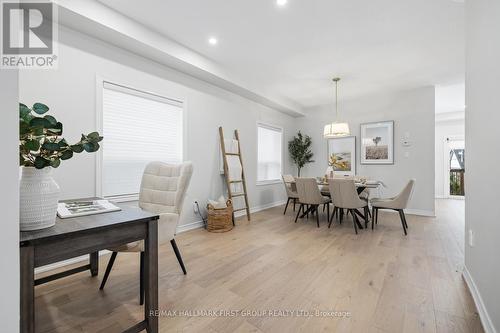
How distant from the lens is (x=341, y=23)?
2.67 meters

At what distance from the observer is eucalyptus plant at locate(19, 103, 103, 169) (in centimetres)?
99

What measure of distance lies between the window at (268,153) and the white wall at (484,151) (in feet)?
12.2

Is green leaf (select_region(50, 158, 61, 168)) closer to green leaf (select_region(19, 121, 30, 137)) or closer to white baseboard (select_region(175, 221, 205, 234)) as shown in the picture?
green leaf (select_region(19, 121, 30, 137))

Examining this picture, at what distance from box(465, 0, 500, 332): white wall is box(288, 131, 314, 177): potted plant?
4.12 m

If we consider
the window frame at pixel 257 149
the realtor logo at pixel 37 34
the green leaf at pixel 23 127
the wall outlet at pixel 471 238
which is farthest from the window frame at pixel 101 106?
the wall outlet at pixel 471 238

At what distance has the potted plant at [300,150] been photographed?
20.0 ft

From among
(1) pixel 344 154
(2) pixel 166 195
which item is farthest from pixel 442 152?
(2) pixel 166 195

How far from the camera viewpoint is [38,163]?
41.8 inches

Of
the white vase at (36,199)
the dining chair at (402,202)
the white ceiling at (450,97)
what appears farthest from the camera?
the white ceiling at (450,97)

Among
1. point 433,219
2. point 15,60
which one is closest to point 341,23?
point 15,60

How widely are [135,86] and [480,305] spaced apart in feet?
12.8

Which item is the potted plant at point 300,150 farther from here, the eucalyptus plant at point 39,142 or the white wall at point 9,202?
the white wall at point 9,202

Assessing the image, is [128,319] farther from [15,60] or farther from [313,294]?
[15,60]

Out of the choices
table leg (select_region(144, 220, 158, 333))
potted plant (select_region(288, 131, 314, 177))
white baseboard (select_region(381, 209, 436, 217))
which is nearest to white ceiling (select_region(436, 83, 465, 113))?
white baseboard (select_region(381, 209, 436, 217))
